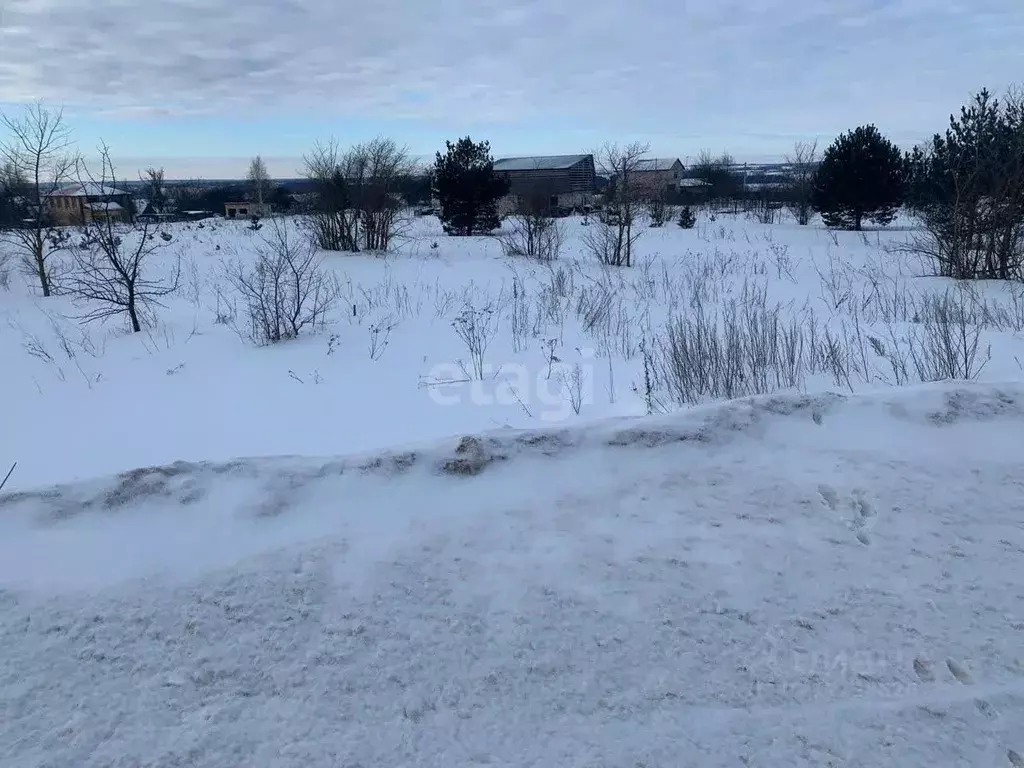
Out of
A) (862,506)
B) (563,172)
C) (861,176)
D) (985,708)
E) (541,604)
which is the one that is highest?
(563,172)

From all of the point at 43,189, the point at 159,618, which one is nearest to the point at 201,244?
the point at 43,189

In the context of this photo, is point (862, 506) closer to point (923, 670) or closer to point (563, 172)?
point (923, 670)

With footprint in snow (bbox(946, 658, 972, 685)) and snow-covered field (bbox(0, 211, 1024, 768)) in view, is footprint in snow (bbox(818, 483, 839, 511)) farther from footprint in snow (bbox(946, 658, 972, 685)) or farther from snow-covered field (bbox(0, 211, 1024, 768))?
footprint in snow (bbox(946, 658, 972, 685))

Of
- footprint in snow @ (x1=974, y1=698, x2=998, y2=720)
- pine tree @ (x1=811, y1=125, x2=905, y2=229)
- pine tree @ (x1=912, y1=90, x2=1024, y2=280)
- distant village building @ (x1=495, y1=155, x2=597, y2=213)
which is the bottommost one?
footprint in snow @ (x1=974, y1=698, x2=998, y2=720)

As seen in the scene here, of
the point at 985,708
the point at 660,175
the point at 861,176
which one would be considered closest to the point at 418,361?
the point at 985,708

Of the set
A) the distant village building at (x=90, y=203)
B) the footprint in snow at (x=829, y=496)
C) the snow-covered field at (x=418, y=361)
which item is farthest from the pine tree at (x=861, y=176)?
the footprint in snow at (x=829, y=496)

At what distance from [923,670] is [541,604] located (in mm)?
1157

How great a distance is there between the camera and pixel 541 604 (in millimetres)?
2336

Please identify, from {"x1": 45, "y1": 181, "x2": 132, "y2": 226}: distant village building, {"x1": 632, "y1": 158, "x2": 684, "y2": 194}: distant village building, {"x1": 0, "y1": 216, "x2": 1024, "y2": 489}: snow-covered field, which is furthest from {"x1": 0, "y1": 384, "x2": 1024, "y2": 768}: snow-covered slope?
{"x1": 632, "y1": 158, "x2": 684, "y2": 194}: distant village building

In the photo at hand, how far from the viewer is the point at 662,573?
2.46m

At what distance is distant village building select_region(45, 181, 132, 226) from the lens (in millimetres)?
9828

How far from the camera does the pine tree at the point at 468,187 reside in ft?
81.0

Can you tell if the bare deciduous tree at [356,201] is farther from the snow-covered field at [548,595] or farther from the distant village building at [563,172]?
the distant village building at [563,172]

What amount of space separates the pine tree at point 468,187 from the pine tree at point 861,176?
39.0ft
